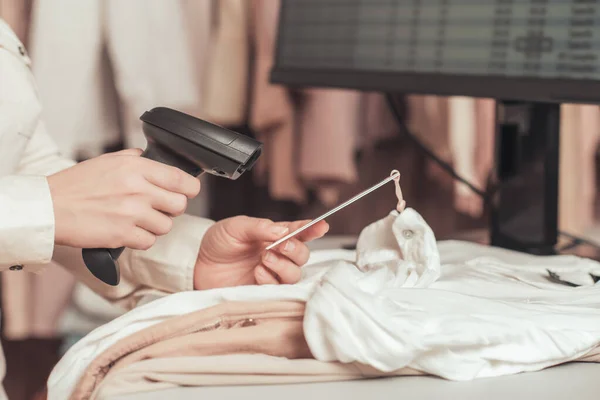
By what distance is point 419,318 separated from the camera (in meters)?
0.41

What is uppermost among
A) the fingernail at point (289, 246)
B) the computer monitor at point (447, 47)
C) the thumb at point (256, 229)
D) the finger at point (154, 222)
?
the computer monitor at point (447, 47)

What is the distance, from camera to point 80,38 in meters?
1.00

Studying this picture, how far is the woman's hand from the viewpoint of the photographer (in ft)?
1.71

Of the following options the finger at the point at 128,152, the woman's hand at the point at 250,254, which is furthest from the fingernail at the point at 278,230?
the finger at the point at 128,152

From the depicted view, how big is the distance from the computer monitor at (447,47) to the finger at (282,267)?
0.27 meters

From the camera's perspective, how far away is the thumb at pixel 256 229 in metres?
0.52

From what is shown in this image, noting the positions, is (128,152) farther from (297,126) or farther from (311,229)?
(297,126)

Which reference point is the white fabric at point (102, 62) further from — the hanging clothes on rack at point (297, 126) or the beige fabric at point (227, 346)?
the beige fabric at point (227, 346)

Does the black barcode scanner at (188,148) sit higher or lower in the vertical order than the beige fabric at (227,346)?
higher

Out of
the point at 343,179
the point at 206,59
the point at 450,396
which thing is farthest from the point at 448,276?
the point at 206,59

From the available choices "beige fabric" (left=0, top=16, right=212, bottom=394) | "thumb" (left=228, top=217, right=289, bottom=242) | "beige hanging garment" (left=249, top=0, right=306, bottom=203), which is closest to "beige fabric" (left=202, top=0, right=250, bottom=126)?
"beige hanging garment" (left=249, top=0, right=306, bottom=203)

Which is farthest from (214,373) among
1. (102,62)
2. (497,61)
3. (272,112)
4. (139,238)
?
(102,62)

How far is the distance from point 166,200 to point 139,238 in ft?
0.11

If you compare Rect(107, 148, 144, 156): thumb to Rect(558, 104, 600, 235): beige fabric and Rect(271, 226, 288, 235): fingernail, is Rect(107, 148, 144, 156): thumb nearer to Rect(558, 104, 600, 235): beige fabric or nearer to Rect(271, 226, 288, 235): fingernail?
Rect(271, 226, 288, 235): fingernail
